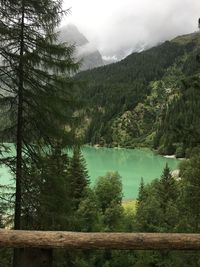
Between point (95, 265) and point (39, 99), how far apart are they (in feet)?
92.1

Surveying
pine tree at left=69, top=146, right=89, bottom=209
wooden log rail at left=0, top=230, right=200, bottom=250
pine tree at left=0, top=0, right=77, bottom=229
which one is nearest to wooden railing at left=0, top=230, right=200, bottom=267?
wooden log rail at left=0, top=230, right=200, bottom=250

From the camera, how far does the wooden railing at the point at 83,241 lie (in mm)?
4059

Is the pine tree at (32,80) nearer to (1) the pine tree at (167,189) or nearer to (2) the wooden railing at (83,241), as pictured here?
(2) the wooden railing at (83,241)

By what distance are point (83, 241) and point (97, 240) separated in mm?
144

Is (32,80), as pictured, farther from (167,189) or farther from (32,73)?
(167,189)

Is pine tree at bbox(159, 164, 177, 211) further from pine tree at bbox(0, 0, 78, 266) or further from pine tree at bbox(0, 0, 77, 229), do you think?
pine tree at bbox(0, 0, 77, 229)

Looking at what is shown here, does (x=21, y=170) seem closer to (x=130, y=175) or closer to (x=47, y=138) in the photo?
(x=47, y=138)

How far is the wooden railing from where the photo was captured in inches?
160

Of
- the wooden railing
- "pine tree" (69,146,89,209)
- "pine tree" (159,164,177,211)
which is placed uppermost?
the wooden railing

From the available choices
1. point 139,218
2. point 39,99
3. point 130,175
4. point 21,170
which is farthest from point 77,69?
point 130,175

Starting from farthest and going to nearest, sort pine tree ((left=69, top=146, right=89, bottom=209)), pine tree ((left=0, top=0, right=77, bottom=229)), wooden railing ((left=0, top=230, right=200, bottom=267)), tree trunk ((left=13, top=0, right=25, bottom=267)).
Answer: pine tree ((left=69, top=146, right=89, bottom=209)) → tree trunk ((left=13, top=0, right=25, bottom=267)) → pine tree ((left=0, top=0, right=77, bottom=229)) → wooden railing ((left=0, top=230, right=200, bottom=267))

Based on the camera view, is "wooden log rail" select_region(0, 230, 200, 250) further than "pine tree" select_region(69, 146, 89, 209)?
No

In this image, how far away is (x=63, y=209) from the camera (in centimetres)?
1502

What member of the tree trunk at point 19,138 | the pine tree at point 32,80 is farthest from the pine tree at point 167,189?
the tree trunk at point 19,138
